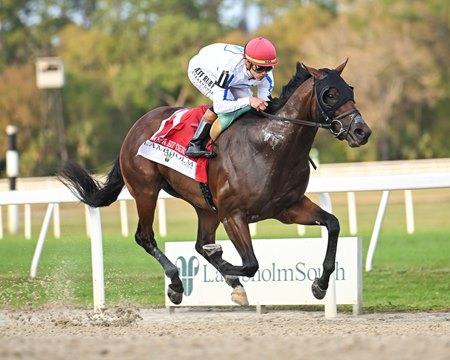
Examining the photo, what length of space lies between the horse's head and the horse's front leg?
569 millimetres

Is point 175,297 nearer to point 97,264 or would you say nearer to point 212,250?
point 212,250

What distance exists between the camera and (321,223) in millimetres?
6801

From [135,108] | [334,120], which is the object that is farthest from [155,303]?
[135,108]

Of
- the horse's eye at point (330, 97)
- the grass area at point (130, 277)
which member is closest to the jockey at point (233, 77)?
the horse's eye at point (330, 97)

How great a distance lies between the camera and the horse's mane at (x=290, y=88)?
22.4ft

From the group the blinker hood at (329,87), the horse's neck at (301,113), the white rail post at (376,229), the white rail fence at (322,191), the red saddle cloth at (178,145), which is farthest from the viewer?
the white rail post at (376,229)

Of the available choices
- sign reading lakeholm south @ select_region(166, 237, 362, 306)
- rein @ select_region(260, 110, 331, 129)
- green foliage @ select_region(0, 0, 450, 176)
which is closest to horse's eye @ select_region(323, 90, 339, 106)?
rein @ select_region(260, 110, 331, 129)

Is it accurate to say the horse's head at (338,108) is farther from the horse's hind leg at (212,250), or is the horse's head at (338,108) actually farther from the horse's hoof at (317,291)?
the horse's hind leg at (212,250)

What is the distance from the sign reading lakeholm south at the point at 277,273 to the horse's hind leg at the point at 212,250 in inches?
9.1

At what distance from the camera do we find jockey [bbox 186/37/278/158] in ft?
22.2

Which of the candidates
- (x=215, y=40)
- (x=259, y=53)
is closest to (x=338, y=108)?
(x=259, y=53)

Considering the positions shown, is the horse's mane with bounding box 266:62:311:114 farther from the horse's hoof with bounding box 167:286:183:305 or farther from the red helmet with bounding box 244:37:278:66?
the horse's hoof with bounding box 167:286:183:305

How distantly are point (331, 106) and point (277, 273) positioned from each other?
157 cm

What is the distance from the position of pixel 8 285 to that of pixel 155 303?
1194 millimetres
